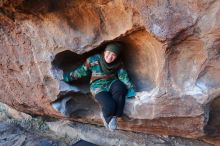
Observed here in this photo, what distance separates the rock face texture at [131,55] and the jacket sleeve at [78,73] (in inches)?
3.1

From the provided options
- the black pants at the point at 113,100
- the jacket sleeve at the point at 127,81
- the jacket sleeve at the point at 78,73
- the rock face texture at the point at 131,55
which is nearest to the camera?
the rock face texture at the point at 131,55

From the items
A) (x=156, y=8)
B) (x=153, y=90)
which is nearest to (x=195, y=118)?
(x=153, y=90)

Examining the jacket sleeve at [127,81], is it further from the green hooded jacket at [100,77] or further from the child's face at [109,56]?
the child's face at [109,56]

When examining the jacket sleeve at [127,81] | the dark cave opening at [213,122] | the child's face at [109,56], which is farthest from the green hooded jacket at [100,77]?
the dark cave opening at [213,122]

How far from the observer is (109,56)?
9.45 ft

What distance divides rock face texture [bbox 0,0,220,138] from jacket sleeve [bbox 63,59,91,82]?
0.08 m

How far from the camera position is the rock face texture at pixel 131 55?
2.50 m

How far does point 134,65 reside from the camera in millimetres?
3082

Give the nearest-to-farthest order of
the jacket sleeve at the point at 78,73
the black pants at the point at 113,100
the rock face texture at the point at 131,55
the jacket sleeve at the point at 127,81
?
1. the rock face texture at the point at 131,55
2. the black pants at the point at 113,100
3. the jacket sleeve at the point at 127,81
4. the jacket sleeve at the point at 78,73

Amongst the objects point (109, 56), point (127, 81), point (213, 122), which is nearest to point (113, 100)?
point (127, 81)

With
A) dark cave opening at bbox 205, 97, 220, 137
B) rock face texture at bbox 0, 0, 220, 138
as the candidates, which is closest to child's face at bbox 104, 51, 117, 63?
rock face texture at bbox 0, 0, 220, 138

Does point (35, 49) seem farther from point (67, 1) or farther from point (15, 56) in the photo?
point (67, 1)

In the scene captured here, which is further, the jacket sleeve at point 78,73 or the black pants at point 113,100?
the jacket sleeve at point 78,73

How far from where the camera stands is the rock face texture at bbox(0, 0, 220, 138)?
250 centimetres
